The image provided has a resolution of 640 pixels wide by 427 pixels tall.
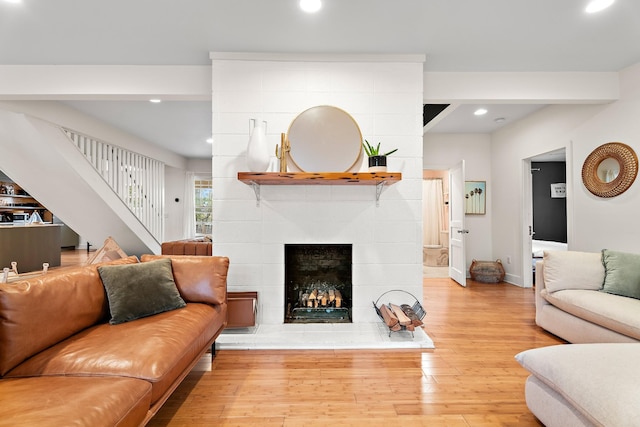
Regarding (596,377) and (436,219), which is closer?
(596,377)

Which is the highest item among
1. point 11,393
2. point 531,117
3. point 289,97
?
point 531,117

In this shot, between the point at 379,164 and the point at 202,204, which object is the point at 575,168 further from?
the point at 202,204

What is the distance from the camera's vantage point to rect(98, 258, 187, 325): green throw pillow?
1.89 m

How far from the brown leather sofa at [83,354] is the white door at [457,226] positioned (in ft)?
13.2

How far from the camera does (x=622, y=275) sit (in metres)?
2.62

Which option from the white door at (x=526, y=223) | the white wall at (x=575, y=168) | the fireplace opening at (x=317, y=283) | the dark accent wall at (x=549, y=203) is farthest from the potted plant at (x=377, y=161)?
the dark accent wall at (x=549, y=203)

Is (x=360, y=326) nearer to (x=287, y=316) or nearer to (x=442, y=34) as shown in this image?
(x=287, y=316)

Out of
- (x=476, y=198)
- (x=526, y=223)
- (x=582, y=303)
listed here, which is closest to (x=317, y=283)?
(x=582, y=303)

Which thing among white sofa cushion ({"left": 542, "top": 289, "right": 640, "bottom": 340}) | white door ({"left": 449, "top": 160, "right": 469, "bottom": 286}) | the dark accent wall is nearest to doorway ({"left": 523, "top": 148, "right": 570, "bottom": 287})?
the dark accent wall

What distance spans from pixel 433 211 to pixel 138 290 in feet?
23.0

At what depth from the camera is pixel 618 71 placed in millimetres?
3244

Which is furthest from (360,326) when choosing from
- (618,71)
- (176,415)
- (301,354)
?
(618,71)

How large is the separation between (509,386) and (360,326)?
1.21 meters

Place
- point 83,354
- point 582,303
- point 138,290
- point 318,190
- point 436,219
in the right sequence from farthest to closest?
point 436,219 < point 318,190 < point 582,303 < point 138,290 < point 83,354
